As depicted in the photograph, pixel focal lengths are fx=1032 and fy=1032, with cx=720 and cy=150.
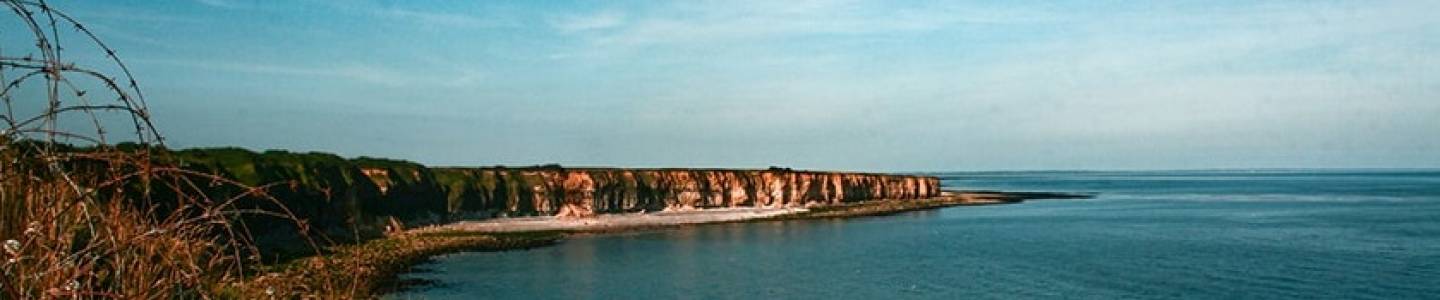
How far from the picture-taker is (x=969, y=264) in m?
50.9

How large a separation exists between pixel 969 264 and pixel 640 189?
49.0 meters

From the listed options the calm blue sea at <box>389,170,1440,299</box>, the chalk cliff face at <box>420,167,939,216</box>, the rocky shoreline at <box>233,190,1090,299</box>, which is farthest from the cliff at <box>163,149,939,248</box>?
the calm blue sea at <box>389,170,1440,299</box>

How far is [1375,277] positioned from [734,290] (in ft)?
90.2

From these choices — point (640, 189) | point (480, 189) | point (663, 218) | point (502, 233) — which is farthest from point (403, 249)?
point (640, 189)

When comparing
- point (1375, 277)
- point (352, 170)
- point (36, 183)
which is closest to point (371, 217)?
point (352, 170)

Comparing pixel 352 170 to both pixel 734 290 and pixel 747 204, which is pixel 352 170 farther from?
pixel 747 204

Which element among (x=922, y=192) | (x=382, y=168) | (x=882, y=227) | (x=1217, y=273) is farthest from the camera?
(x=922, y=192)

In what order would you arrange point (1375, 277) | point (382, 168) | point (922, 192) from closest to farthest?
point (1375, 277), point (382, 168), point (922, 192)

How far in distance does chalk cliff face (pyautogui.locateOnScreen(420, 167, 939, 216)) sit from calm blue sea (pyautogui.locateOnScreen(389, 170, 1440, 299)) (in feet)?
45.7

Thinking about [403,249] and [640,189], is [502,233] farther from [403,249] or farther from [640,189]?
[640,189]

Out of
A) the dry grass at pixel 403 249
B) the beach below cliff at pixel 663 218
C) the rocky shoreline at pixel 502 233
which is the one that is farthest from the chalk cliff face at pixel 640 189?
the dry grass at pixel 403 249

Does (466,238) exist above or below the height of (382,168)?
below

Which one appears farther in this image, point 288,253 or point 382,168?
point 382,168

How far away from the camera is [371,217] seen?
6494 centimetres
